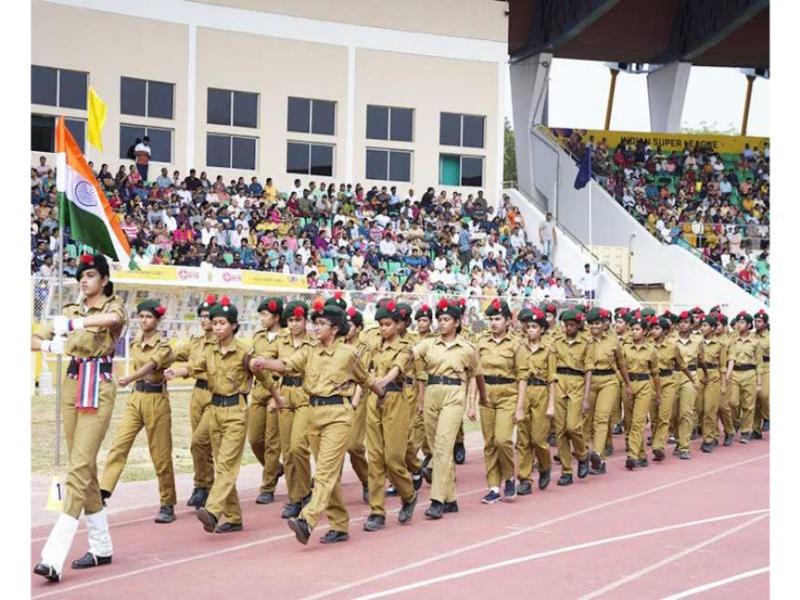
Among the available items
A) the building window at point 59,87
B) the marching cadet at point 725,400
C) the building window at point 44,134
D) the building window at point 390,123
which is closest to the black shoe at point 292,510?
the marching cadet at point 725,400

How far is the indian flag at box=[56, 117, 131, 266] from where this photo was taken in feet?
46.2

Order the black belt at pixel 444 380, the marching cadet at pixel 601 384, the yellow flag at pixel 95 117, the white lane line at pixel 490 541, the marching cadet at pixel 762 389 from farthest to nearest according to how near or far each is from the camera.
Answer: the marching cadet at pixel 762 389
the yellow flag at pixel 95 117
the marching cadet at pixel 601 384
the black belt at pixel 444 380
the white lane line at pixel 490 541

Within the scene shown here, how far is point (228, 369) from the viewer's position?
34.2 ft

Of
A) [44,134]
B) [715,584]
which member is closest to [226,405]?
[715,584]

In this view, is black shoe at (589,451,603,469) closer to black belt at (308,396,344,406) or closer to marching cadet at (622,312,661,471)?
marching cadet at (622,312,661,471)

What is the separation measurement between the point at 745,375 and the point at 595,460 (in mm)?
5896

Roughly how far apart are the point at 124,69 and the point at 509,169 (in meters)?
46.4

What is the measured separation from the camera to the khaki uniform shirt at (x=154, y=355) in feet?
35.1

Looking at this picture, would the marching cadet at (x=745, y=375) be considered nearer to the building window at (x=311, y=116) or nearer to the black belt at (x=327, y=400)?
Answer: the black belt at (x=327, y=400)

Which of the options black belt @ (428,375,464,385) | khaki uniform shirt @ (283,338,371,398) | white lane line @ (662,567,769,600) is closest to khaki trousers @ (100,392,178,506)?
khaki uniform shirt @ (283,338,371,398)

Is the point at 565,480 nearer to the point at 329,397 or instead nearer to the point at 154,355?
the point at 329,397

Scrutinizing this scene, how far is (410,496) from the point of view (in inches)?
436

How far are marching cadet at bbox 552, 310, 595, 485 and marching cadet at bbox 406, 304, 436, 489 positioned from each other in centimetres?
155
